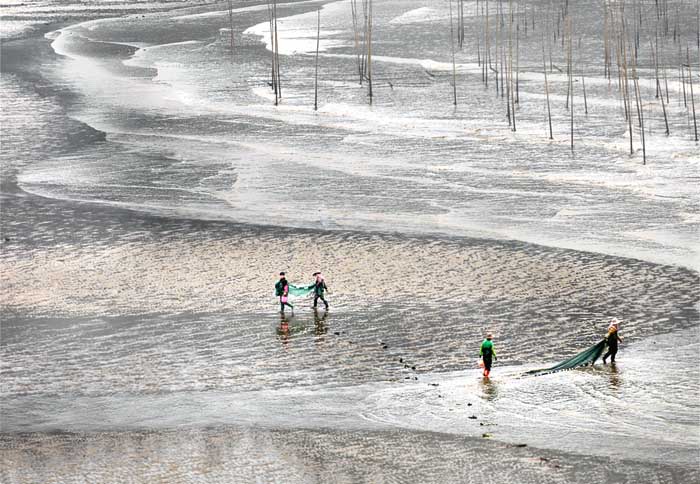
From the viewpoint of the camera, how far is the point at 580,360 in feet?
90.2

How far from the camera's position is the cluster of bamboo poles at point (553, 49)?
201 ft

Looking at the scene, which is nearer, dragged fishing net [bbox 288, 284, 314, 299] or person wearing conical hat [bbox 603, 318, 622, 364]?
person wearing conical hat [bbox 603, 318, 622, 364]

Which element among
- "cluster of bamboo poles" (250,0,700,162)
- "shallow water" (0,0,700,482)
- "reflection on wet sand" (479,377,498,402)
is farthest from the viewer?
"cluster of bamboo poles" (250,0,700,162)

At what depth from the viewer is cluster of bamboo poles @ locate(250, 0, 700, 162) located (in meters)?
61.2

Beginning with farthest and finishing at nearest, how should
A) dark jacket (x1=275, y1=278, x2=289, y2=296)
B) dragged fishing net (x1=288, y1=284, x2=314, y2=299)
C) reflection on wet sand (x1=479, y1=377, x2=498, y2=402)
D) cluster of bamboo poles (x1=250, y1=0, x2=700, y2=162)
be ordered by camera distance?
cluster of bamboo poles (x1=250, y1=0, x2=700, y2=162), dragged fishing net (x1=288, y1=284, x2=314, y2=299), dark jacket (x1=275, y1=278, x2=289, y2=296), reflection on wet sand (x1=479, y1=377, x2=498, y2=402)

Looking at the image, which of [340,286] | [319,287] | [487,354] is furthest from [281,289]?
[487,354]

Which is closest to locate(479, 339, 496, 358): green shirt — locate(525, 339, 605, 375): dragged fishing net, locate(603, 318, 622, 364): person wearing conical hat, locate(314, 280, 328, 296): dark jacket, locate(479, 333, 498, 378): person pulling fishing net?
locate(479, 333, 498, 378): person pulling fishing net

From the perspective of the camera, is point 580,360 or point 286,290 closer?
point 580,360

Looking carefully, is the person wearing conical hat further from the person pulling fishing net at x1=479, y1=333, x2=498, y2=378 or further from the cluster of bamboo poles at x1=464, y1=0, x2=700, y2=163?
the cluster of bamboo poles at x1=464, y1=0, x2=700, y2=163

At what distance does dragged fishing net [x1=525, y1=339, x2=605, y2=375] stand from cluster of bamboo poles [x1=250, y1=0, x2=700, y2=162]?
24636 mm

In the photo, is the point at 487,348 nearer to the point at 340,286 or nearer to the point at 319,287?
the point at 319,287

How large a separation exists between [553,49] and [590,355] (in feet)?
187

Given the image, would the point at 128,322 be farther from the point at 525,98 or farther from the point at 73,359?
the point at 525,98

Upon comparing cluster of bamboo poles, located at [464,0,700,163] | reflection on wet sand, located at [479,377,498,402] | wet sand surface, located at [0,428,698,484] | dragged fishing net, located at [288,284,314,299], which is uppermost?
cluster of bamboo poles, located at [464,0,700,163]
